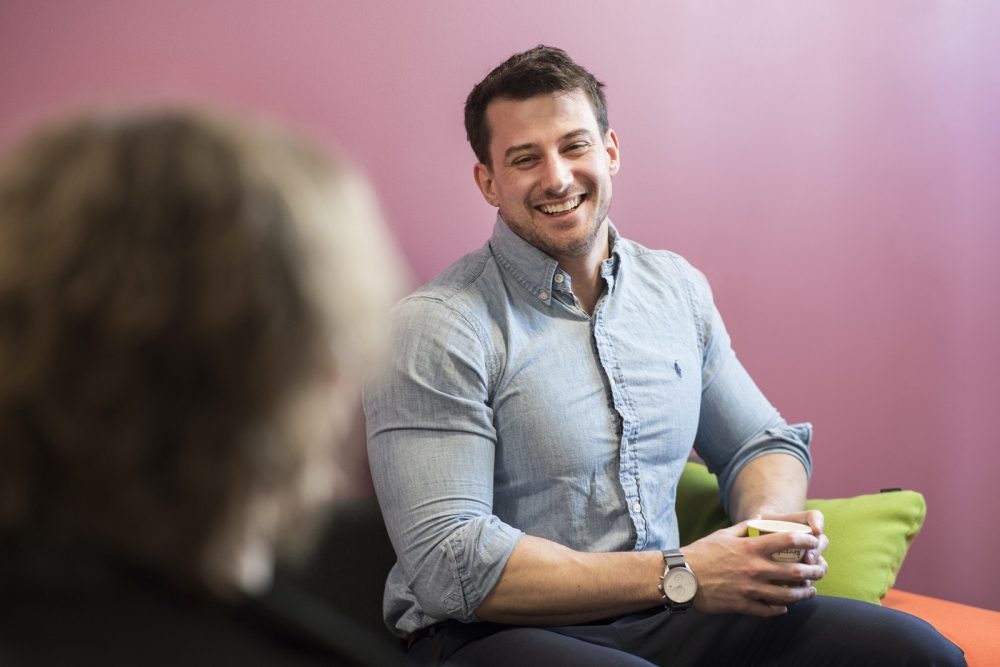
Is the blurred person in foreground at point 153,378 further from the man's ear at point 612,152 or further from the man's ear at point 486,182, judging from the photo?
the man's ear at point 612,152

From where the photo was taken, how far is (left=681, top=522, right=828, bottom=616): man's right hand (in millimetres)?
1357

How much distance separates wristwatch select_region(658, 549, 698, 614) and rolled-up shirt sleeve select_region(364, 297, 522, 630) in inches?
10.4

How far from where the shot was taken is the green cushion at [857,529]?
164 centimetres

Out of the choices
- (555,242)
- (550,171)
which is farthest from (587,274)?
(550,171)

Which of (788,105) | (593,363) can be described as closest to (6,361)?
(593,363)

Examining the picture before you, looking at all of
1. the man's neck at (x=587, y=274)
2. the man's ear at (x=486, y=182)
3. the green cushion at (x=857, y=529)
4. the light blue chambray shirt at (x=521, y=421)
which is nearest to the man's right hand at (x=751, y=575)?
the light blue chambray shirt at (x=521, y=421)

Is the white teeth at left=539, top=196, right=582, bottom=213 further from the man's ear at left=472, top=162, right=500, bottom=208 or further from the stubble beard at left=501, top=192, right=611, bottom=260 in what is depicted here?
the man's ear at left=472, top=162, right=500, bottom=208

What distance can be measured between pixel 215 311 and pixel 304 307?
0.06 meters

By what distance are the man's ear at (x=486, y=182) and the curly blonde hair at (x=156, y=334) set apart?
1.18m

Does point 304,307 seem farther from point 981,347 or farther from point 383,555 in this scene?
point 981,347

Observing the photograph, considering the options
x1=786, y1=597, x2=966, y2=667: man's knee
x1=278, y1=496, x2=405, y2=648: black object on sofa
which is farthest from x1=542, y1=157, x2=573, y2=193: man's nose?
x1=786, y1=597, x2=966, y2=667: man's knee

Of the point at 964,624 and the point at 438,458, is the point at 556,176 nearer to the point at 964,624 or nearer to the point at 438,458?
the point at 438,458

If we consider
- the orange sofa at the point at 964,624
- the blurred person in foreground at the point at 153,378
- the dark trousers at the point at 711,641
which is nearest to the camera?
the blurred person in foreground at the point at 153,378

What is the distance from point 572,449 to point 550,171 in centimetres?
56
